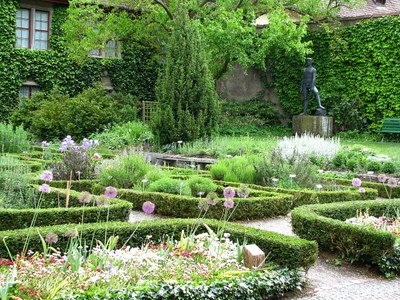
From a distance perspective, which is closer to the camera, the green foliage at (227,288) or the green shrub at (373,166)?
the green foliage at (227,288)

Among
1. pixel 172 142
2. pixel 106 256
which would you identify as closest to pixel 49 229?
pixel 106 256

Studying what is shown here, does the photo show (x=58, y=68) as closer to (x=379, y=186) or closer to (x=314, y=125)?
(x=314, y=125)

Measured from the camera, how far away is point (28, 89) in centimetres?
2211

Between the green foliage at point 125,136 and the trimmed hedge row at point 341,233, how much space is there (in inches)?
382

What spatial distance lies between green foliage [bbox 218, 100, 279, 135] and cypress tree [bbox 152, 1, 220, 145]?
6.07 metres

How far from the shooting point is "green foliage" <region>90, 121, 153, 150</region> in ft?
56.0

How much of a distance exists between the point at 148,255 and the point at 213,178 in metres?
5.85

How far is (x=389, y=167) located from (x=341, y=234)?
6.49m

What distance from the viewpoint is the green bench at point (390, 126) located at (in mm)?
20505

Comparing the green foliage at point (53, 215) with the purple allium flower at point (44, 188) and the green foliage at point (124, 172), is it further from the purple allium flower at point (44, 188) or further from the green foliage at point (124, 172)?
the green foliage at point (124, 172)

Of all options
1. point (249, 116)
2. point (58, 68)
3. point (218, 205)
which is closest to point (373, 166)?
point (218, 205)

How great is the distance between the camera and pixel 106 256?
207 inches

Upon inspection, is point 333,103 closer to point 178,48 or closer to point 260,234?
point 178,48

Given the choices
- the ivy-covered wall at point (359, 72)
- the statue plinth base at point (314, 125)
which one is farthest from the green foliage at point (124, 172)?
the ivy-covered wall at point (359, 72)
